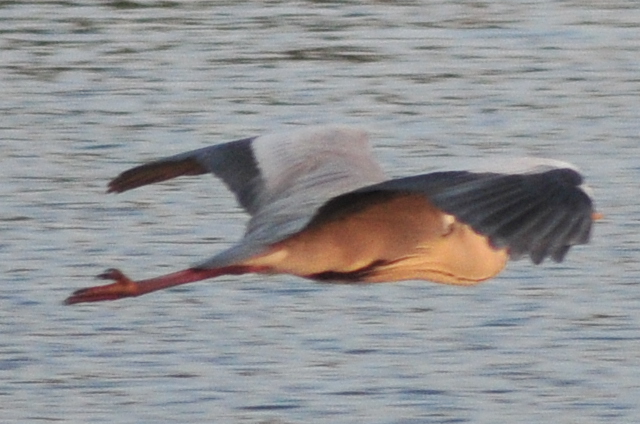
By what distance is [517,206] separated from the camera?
17.9ft

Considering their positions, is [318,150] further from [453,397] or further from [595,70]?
[595,70]

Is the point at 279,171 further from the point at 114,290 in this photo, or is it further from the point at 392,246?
the point at 114,290

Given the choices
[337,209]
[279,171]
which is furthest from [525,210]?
[279,171]

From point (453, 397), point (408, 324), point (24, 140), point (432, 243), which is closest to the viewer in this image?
point (432, 243)

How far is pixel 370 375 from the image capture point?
8.06 meters

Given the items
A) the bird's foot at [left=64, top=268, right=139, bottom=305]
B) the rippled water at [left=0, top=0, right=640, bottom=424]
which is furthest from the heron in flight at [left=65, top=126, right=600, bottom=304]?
the rippled water at [left=0, top=0, right=640, bottom=424]

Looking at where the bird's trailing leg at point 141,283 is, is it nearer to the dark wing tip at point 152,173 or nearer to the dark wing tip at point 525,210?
the dark wing tip at point 152,173

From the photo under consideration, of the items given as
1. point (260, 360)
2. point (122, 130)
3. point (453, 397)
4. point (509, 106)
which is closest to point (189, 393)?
point (260, 360)

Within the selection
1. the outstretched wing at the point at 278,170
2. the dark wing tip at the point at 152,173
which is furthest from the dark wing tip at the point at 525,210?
the dark wing tip at the point at 152,173

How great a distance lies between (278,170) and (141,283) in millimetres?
778

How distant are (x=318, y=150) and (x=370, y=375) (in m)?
1.43

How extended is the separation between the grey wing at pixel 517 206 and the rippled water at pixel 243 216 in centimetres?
223

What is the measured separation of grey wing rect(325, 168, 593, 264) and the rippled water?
2.23 meters

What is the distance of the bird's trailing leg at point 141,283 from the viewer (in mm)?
6082
